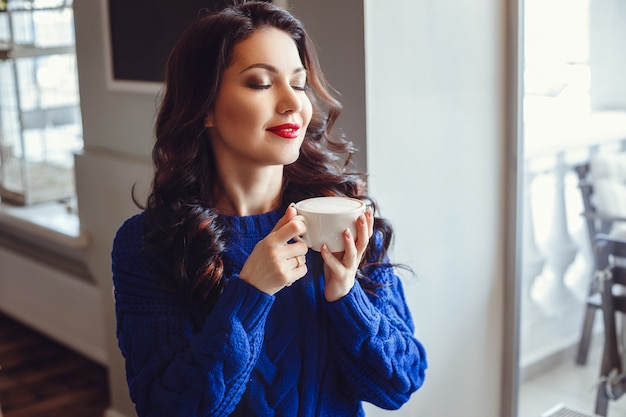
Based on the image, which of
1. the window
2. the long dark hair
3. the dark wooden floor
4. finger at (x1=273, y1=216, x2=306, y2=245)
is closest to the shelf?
the window

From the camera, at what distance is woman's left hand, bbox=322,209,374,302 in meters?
1.19

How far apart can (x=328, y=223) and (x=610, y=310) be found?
52.7 inches

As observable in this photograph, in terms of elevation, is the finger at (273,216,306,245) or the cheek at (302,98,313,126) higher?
the cheek at (302,98,313,126)

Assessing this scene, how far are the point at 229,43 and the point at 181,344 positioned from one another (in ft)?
1.53

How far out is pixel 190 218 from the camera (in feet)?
4.25

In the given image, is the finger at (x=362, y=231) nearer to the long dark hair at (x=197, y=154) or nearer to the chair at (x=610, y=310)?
the long dark hair at (x=197, y=154)

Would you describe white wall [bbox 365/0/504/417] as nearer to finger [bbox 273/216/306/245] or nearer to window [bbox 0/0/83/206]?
finger [bbox 273/216/306/245]

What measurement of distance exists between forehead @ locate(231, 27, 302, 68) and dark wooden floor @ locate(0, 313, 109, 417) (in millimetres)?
2141

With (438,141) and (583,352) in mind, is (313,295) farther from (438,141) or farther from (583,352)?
(583,352)

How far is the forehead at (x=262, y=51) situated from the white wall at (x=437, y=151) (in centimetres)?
45

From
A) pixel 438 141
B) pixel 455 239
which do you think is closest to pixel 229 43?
pixel 438 141

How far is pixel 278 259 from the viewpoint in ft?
3.79

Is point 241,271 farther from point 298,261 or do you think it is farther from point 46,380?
point 46,380

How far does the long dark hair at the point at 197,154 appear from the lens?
50.1 inches
